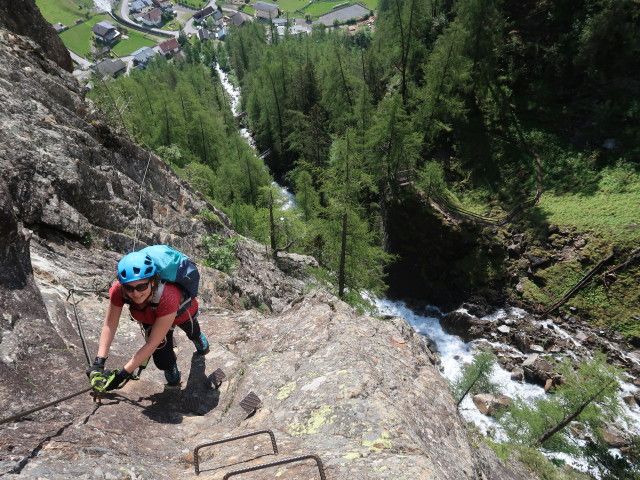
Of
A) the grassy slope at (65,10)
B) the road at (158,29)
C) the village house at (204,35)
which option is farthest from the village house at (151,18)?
the village house at (204,35)

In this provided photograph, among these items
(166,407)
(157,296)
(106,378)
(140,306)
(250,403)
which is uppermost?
(157,296)

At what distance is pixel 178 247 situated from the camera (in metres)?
11.1

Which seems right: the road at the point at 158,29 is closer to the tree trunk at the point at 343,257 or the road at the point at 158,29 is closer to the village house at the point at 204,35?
the village house at the point at 204,35

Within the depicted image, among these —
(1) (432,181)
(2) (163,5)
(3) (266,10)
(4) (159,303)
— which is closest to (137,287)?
(4) (159,303)

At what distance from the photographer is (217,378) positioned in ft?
19.0

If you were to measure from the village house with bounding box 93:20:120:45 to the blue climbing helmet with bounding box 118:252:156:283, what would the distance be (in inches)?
5426

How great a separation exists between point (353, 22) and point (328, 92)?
288 ft

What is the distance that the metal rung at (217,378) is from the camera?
5.76 meters

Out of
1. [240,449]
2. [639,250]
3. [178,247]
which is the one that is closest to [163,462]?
[240,449]

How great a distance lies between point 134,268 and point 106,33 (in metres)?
A: 141

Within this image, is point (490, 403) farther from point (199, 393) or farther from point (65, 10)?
point (65, 10)

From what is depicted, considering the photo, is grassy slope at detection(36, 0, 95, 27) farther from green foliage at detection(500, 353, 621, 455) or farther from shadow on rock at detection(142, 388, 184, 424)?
green foliage at detection(500, 353, 621, 455)

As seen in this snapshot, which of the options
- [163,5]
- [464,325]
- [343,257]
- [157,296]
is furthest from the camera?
[163,5]

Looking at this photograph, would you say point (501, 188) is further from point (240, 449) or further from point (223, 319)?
point (240, 449)
